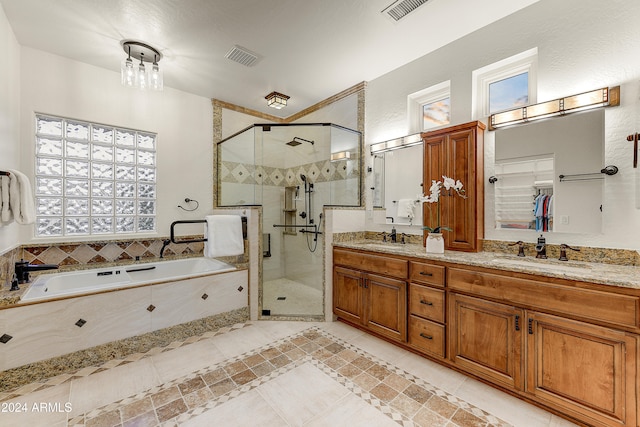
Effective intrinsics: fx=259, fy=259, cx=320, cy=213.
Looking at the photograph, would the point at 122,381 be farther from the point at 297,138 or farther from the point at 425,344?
the point at 297,138

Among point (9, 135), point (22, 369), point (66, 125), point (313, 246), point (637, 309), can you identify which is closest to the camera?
point (637, 309)

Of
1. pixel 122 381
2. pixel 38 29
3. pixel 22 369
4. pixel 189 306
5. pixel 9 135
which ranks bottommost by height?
pixel 122 381

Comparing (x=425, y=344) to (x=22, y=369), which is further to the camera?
(x=425, y=344)

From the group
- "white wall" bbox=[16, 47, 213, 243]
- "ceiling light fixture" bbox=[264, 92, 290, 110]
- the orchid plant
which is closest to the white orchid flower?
the orchid plant

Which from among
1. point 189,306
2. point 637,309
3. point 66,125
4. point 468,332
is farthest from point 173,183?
point 637,309

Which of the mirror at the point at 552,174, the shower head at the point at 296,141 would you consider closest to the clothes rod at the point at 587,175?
the mirror at the point at 552,174

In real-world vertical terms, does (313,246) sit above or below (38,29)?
below

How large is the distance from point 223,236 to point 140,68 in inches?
74.0

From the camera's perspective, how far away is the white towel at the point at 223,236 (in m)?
2.87

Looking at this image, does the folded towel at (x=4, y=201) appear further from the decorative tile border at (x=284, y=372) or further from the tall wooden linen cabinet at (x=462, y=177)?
the tall wooden linen cabinet at (x=462, y=177)

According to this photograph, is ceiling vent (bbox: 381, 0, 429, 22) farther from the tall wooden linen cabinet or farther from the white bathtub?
the white bathtub

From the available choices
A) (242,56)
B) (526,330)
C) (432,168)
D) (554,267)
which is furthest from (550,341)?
(242,56)

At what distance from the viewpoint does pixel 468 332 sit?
1.88 metres

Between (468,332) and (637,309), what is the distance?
87 cm
